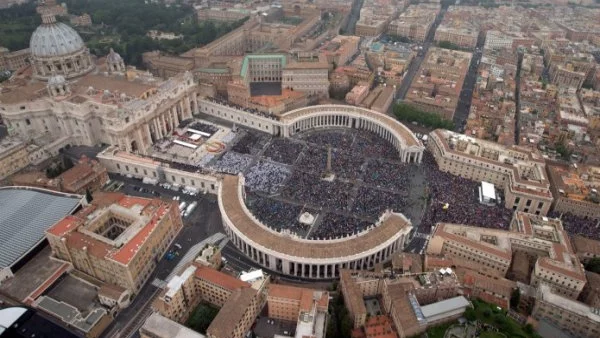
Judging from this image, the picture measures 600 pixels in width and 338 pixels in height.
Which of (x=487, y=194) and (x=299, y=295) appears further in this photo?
(x=487, y=194)

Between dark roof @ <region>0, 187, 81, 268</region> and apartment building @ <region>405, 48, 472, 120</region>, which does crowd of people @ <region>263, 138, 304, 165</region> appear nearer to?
apartment building @ <region>405, 48, 472, 120</region>

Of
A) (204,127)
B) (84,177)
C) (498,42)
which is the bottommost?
(204,127)

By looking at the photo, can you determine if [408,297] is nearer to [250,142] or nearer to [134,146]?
[250,142]

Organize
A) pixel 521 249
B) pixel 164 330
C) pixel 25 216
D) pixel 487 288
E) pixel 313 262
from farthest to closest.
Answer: pixel 25 216, pixel 521 249, pixel 313 262, pixel 487 288, pixel 164 330

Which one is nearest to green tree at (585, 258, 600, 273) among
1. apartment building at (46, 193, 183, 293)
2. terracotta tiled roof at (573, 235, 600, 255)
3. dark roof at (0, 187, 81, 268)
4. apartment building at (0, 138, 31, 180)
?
terracotta tiled roof at (573, 235, 600, 255)

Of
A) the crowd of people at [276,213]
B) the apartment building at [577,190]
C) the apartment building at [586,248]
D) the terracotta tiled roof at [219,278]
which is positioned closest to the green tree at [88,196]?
the crowd of people at [276,213]

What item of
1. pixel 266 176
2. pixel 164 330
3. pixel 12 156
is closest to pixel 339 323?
pixel 164 330
